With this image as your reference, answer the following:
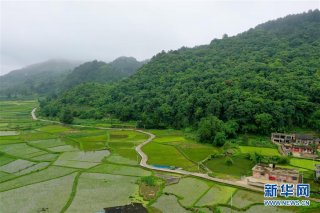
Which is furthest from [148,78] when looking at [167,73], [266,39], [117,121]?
[266,39]

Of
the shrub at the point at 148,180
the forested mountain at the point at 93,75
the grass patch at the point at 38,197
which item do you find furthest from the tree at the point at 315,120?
the forested mountain at the point at 93,75

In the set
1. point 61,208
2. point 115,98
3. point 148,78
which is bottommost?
point 61,208

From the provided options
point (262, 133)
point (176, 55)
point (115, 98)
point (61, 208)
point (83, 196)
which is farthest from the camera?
point (176, 55)

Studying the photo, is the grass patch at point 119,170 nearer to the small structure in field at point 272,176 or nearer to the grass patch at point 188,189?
the grass patch at point 188,189

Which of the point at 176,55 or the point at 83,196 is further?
the point at 176,55

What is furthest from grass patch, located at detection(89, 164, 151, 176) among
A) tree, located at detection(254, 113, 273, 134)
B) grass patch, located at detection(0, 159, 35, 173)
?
tree, located at detection(254, 113, 273, 134)

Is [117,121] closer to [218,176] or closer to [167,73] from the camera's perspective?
[167,73]
